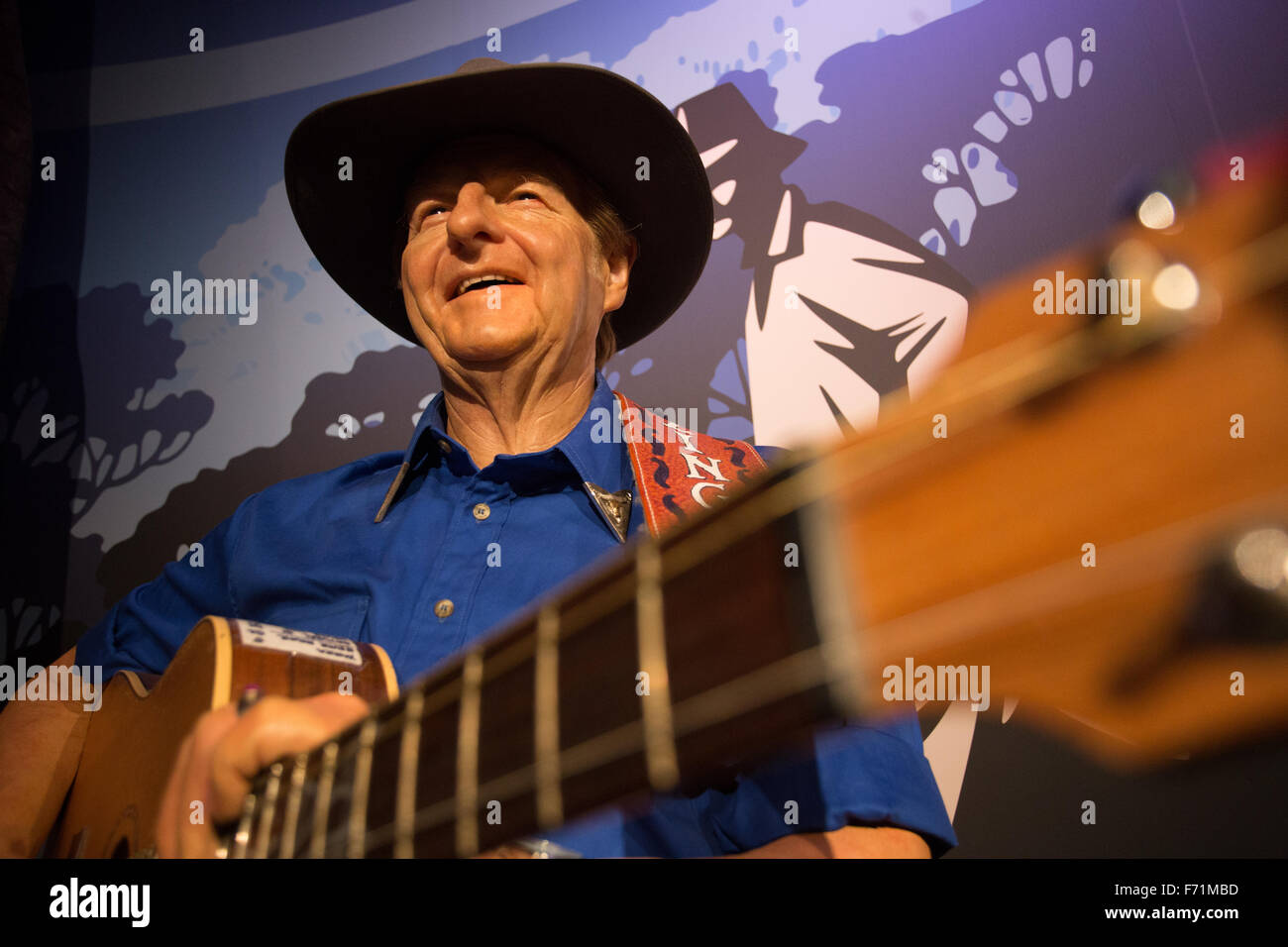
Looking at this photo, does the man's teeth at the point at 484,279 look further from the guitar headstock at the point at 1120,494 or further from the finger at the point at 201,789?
the guitar headstock at the point at 1120,494

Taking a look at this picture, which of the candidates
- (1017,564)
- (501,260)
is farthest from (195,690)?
(1017,564)

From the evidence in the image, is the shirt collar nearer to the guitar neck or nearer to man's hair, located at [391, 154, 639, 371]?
man's hair, located at [391, 154, 639, 371]

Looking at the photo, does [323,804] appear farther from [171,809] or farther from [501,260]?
[501,260]

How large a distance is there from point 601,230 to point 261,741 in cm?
70

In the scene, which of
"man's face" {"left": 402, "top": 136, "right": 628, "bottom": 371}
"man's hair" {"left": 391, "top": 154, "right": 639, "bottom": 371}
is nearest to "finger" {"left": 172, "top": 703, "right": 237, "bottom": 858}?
"man's face" {"left": 402, "top": 136, "right": 628, "bottom": 371}

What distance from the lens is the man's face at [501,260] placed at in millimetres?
888

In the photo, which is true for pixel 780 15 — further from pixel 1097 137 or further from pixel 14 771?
pixel 14 771

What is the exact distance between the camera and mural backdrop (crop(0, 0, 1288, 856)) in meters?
1.00

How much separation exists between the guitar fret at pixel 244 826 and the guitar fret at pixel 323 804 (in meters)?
0.07

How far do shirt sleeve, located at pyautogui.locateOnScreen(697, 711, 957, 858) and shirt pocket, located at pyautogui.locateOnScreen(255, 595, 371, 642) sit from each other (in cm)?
40

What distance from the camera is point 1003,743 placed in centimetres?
99

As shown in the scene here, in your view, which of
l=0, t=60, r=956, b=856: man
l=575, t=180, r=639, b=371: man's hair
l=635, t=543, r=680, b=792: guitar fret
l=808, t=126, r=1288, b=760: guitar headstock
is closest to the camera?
l=808, t=126, r=1288, b=760: guitar headstock

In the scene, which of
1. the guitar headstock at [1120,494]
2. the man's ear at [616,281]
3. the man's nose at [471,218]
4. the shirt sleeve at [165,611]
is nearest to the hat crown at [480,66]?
the man's nose at [471,218]

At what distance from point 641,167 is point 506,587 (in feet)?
1.75
